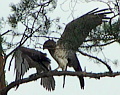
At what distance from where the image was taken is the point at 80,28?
4.37 metres

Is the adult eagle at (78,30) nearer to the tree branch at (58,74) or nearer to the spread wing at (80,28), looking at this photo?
the spread wing at (80,28)

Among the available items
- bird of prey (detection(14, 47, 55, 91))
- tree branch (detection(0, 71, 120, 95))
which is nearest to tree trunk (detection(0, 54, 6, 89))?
bird of prey (detection(14, 47, 55, 91))

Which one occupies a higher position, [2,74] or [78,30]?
[78,30]

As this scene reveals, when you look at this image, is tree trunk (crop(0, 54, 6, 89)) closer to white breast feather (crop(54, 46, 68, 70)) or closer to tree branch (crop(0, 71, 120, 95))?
tree branch (crop(0, 71, 120, 95))

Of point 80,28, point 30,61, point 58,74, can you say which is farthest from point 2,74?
point 80,28

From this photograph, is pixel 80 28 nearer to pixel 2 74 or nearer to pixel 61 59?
pixel 61 59

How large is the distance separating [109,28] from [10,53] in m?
1.45

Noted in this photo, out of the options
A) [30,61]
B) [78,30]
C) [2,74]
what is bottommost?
[2,74]

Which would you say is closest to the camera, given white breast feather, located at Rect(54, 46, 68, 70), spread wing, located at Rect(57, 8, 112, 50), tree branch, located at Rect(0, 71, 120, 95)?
spread wing, located at Rect(57, 8, 112, 50)

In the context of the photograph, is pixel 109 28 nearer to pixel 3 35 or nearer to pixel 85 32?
pixel 85 32

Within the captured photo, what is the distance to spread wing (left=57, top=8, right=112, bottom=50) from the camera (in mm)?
4277

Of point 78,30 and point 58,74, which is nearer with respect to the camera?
point 78,30

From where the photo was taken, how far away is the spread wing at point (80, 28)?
4277 millimetres

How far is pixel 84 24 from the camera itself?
4.39 m
